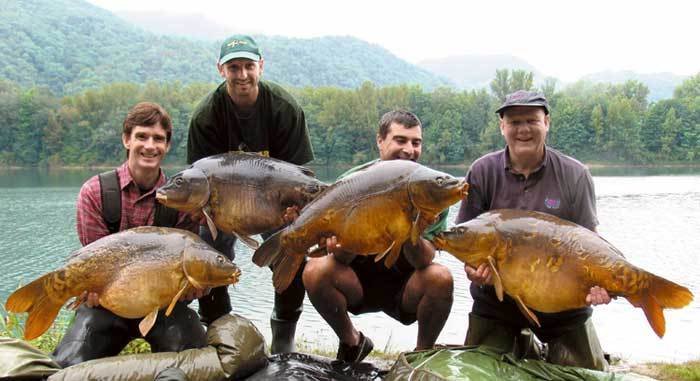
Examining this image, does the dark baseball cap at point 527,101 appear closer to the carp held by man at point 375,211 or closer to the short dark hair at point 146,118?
the carp held by man at point 375,211

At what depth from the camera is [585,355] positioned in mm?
3518

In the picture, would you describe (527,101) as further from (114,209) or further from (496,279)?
(114,209)

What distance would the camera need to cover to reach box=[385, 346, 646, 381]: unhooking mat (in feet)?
9.84

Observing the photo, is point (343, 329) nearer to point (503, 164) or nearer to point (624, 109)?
point (503, 164)

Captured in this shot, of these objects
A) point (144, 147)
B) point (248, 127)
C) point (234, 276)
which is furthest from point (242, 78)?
point (234, 276)

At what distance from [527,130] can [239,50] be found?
72.9 inches

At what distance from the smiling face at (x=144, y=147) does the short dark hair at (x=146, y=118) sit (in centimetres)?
2

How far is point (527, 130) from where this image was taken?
3.61 meters

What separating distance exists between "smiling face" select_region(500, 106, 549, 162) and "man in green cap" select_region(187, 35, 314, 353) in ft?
4.60

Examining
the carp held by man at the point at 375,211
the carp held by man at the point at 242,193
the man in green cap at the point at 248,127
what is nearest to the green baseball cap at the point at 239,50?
the man in green cap at the point at 248,127

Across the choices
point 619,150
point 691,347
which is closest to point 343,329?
point 691,347

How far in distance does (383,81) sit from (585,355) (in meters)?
189

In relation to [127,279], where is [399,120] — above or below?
above

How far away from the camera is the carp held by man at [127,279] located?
9.70 ft
